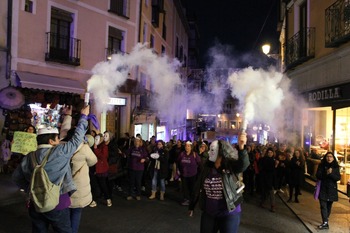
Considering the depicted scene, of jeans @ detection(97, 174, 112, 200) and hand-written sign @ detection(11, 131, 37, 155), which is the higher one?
hand-written sign @ detection(11, 131, 37, 155)

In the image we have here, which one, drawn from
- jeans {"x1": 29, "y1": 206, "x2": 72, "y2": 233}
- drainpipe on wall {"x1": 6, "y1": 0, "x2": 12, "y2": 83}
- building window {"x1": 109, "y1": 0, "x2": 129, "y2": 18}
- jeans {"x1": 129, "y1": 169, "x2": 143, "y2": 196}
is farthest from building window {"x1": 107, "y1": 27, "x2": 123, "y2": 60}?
jeans {"x1": 29, "y1": 206, "x2": 72, "y2": 233}

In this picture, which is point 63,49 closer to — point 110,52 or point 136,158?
point 110,52

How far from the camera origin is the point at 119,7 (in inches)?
718

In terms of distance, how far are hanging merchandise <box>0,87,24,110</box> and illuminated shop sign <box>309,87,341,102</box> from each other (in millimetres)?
10516

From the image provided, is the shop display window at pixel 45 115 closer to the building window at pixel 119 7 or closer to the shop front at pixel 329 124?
the building window at pixel 119 7

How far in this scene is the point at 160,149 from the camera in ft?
33.6

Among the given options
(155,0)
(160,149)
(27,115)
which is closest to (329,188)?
(160,149)

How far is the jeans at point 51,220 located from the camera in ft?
12.9

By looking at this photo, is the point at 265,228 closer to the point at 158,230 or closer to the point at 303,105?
the point at 158,230

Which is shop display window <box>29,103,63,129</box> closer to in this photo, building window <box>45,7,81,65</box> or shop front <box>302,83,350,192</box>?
building window <box>45,7,81,65</box>

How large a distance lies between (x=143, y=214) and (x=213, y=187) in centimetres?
408

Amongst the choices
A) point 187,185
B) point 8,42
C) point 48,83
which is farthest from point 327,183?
point 8,42

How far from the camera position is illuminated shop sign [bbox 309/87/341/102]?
34.6 feet

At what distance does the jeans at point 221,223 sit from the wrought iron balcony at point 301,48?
33.2ft
